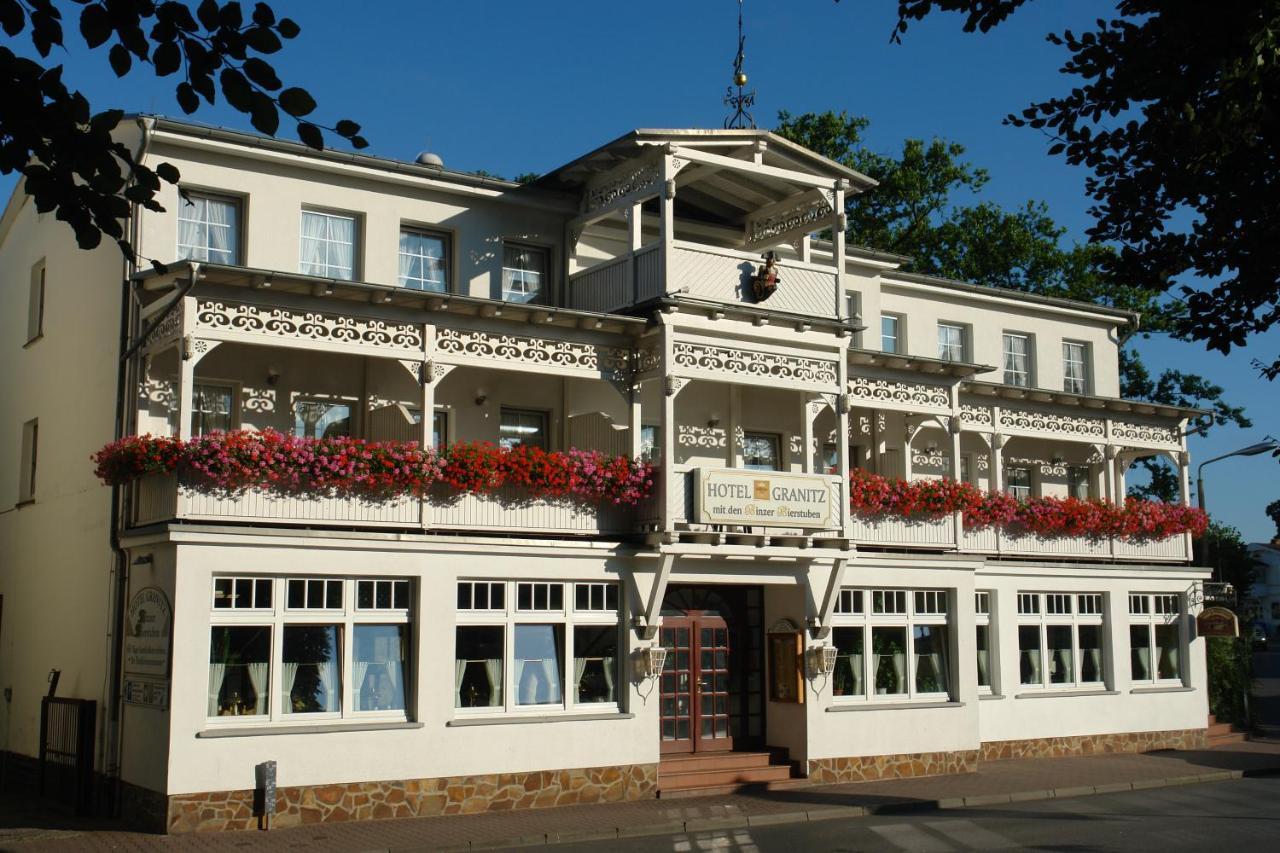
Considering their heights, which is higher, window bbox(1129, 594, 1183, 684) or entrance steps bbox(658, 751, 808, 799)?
window bbox(1129, 594, 1183, 684)

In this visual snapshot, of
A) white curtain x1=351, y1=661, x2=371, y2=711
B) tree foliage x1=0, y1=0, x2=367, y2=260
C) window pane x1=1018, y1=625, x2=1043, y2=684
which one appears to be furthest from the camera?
window pane x1=1018, y1=625, x2=1043, y2=684

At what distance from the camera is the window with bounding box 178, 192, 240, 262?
18.8 metres

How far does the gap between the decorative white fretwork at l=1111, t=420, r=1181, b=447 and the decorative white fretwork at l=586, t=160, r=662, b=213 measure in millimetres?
12521

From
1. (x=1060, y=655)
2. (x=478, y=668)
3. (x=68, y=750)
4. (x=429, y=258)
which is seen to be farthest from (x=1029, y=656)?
(x=68, y=750)

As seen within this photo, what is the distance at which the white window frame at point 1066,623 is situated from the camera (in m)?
24.8

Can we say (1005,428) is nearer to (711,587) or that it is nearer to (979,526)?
(979,526)

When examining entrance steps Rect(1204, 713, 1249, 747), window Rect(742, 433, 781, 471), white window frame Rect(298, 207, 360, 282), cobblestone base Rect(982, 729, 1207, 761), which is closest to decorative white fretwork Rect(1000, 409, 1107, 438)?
window Rect(742, 433, 781, 471)

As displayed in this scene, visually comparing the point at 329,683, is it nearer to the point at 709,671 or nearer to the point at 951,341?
the point at 709,671

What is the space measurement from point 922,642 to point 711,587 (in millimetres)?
3985

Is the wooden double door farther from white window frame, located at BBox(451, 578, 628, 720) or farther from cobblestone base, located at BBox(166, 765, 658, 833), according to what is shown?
cobblestone base, located at BBox(166, 765, 658, 833)

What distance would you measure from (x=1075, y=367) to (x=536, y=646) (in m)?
16.4

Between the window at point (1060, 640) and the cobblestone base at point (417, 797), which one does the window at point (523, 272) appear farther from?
the window at point (1060, 640)

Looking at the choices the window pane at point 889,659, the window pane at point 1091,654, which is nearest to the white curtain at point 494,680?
the window pane at point 889,659

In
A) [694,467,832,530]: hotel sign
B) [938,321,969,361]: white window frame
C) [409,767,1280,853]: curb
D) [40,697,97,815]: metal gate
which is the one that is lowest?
[409,767,1280,853]: curb
